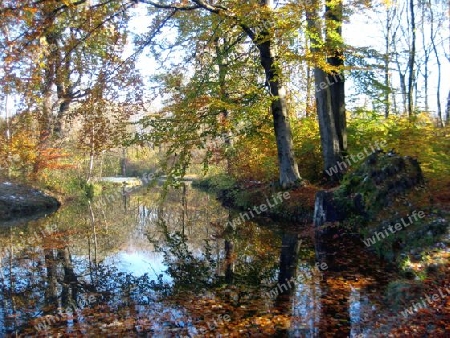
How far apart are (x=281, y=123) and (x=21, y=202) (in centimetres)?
1156

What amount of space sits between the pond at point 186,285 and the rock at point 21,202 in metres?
3.79

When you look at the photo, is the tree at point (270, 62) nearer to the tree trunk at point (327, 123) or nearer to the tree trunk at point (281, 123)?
the tree trunk at point (281, 123)

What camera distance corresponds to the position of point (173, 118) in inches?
436

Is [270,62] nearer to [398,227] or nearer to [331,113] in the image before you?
[331,113]

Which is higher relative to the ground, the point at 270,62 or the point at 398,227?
the point at 270,62

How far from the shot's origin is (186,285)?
683 centimetres

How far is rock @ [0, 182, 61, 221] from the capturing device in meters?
15.6

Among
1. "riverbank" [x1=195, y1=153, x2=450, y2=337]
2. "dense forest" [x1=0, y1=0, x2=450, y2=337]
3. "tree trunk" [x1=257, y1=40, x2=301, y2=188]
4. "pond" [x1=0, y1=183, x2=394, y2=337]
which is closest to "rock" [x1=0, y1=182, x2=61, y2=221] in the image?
"dense forest" [x1=0, y1=0, x2=450, y2=337]

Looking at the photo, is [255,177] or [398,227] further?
[255,177]

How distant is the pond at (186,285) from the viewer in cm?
495

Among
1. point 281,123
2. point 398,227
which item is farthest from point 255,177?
point 398,227

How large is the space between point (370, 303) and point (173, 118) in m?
7.48

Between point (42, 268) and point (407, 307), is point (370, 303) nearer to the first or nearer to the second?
point (407, 307)

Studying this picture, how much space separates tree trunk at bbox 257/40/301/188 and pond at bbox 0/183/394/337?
152 cm
